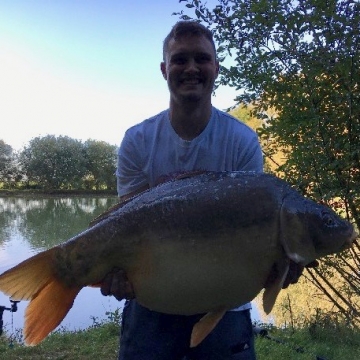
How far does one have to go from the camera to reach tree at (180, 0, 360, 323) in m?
4.00

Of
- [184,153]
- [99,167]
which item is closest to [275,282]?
[184,153]

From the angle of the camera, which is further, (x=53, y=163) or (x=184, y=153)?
(x=53, y=163)

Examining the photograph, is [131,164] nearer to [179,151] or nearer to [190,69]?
[179,151]

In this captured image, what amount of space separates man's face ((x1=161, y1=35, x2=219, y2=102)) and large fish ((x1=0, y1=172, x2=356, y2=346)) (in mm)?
420

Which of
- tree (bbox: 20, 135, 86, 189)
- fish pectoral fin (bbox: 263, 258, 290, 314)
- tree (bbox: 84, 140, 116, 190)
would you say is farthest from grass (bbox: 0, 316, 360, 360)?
tree (bbox: 20, 135, 86, 189)

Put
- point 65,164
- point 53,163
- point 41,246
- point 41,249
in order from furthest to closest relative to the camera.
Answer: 1. point 65,164
2. point 53,163
3. point 41,246
4. point 41,249

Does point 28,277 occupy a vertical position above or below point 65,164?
below

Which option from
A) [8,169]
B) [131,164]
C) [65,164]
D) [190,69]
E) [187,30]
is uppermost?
[65,164]

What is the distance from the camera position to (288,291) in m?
7.82

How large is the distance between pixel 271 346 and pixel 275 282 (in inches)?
133

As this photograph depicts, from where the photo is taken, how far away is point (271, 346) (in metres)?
4.74

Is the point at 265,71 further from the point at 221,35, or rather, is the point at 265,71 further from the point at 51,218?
the point at 51,218

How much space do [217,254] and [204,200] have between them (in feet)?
0.65

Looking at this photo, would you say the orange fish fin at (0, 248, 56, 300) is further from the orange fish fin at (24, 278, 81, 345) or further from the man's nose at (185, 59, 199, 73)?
the man's nose at (185, 59, 199, 73)
